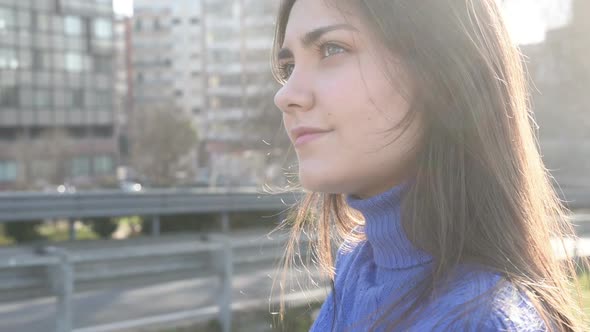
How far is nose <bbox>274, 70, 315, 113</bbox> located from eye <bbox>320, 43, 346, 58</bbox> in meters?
0.06

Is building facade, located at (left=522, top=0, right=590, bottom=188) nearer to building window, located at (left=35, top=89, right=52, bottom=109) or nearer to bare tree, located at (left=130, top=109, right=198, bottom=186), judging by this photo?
bare tree, located at (left=130, top=109, right=198, bottom=186)

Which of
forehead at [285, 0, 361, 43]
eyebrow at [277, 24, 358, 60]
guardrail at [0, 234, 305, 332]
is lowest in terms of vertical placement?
guardrail at [0, 234, 305, 332]

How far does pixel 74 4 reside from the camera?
184ft

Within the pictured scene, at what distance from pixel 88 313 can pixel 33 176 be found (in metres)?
38.1

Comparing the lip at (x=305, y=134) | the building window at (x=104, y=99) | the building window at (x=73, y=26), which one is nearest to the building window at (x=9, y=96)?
the building window at (x=73, y=26)

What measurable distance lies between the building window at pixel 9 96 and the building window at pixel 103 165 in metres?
8.17

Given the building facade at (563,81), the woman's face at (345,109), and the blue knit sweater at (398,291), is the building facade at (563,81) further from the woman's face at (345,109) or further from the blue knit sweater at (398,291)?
the woman's face at (345,109)

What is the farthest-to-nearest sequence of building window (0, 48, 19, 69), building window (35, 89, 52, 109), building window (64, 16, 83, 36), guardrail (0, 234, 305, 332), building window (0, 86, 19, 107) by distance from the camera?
building window (64, 16, 83, 36) → building window (35, 89, 52, 109) → building window (0, 86, 19, 107) → building window (0, 48, 19, 69) → guardrail (0, 234, 305, 332)

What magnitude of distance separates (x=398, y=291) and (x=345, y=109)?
0.32m

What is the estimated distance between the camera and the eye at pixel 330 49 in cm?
128

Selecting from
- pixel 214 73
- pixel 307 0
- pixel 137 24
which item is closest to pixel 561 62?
pixel 307 0

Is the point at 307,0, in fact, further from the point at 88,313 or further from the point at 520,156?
the point at 88,313

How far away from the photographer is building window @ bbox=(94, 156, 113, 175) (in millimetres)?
57594

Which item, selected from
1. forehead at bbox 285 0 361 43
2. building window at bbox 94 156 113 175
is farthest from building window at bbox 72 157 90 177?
forehead at bbox 285 0 361 43
